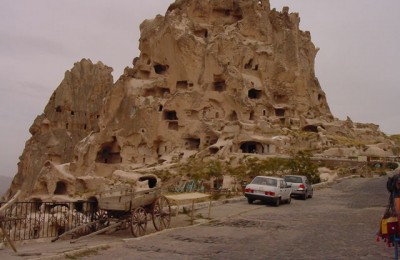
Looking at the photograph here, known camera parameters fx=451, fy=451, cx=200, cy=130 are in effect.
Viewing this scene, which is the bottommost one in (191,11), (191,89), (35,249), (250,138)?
(35,249)

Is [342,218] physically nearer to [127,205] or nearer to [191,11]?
[127,205]

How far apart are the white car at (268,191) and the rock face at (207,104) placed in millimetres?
28762

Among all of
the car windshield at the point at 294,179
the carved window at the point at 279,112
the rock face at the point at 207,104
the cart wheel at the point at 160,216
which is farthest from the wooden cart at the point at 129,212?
the carved window at the point at 279,112

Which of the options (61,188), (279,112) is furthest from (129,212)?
(279,112)

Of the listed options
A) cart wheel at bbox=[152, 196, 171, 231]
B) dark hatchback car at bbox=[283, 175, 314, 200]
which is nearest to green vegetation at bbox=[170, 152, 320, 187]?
dark hatchback car at bbox=[283, 175, 314, 200]

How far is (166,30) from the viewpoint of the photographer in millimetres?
71375

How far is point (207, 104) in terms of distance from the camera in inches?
2623

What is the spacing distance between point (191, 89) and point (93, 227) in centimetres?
5445

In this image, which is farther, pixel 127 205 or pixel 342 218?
pixel 342 218

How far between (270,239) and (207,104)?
5453cm

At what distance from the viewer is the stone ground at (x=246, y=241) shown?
10.4 m

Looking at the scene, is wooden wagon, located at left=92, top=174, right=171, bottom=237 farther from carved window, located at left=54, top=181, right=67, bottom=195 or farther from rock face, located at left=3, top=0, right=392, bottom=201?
carved window, located at left=54, top=181, right=67, bottom=195

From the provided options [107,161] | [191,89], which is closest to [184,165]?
[191,89]

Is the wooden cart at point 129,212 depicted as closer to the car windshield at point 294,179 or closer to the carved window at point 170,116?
the car windshield at point 294,179
